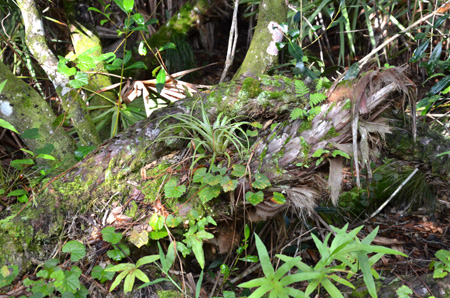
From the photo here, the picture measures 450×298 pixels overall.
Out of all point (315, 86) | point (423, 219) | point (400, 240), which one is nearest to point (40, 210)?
point (315, 86)

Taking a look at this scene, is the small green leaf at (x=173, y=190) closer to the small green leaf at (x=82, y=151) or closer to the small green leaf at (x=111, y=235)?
the small green leaf at (x=111, y=235)

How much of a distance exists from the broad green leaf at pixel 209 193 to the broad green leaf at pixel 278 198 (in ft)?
0.83

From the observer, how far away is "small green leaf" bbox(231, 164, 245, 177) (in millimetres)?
1616

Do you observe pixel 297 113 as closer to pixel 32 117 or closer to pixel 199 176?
pixel 199 176

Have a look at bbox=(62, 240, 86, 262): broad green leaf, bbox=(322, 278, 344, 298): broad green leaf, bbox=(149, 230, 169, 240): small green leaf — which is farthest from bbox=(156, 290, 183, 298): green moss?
bbox=(322, 278, 344, 298): broad green leaf

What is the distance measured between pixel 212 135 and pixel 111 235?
65 centimetres

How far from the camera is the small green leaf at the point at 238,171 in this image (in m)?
1.62

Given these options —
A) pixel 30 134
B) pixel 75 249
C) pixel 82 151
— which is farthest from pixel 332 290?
pixel 30 134

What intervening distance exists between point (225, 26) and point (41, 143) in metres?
3.73

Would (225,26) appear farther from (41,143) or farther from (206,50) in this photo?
(41,143)

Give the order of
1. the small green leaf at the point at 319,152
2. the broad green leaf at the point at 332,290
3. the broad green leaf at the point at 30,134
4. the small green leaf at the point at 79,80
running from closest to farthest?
the broad green leaf at the point at 332,290, the small green leaf at the point at 319,152, the broad green leaf at the point at 30,134, the small green leaf at the point at 79,80

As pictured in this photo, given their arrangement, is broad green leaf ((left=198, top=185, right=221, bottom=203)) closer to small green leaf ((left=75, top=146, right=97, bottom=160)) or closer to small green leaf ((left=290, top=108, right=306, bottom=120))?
small green leaf ((left=290, top=108, right=306, bottom=120))

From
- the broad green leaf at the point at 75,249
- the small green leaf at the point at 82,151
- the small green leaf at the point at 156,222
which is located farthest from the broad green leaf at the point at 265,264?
the small green leaf at the point at 82,151

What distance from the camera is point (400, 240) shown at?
92.4 inches
